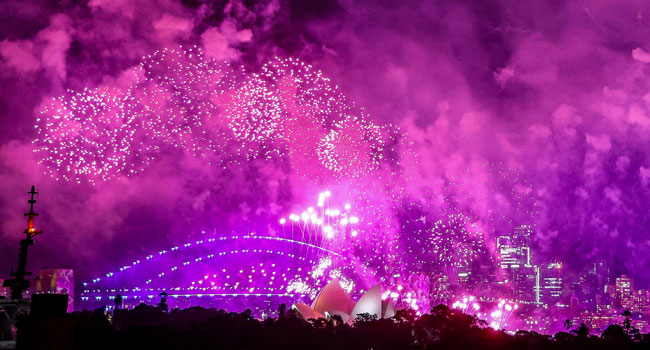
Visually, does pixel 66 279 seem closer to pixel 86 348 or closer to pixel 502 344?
pixel 86 348

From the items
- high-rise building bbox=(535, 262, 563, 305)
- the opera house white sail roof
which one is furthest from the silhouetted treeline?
high-rise building bbox=(535, 262, 563, 305)

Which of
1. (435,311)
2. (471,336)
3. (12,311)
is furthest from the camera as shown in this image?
(435,311)

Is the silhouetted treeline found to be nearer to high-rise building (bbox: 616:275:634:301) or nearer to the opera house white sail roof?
the opera house white sail roof

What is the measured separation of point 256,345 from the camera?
1057 inches

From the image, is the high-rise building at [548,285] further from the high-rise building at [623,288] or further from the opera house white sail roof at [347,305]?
the opera house white sail roof at [347,305]

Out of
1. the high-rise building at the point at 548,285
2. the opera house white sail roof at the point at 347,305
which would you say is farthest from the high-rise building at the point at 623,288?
the opera house white sail roof at the point at 347,305

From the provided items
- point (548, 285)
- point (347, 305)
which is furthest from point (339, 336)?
point (548, 285)

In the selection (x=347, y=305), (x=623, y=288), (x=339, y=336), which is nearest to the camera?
(x=339, y=336)

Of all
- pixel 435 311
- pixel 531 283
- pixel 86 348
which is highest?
pixel 531 283

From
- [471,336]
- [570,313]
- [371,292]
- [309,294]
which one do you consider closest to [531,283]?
[570,313]

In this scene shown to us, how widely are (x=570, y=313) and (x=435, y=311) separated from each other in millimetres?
118242

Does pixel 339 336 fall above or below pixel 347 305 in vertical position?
below

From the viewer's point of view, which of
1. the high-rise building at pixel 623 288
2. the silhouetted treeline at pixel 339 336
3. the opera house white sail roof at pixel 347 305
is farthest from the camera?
the high-rise building at pixel 623 288

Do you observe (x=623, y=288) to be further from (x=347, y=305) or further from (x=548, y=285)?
(x=347, y=305)
